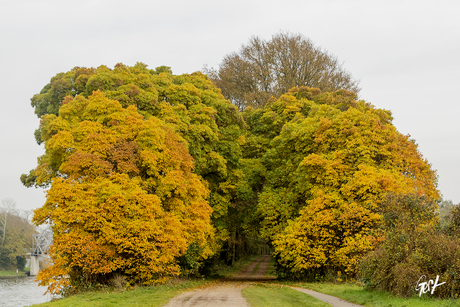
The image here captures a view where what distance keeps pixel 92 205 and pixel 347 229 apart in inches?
544

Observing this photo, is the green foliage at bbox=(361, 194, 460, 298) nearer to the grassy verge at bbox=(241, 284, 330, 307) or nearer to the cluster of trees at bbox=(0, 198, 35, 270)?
the grassy verge at bbox=(241, 284, 330, 307)

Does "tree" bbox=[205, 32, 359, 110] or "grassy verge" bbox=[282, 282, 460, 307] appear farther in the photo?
"tree" bbox=[205, 32, 359, 110]

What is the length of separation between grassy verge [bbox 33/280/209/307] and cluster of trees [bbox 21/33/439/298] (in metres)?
1.08

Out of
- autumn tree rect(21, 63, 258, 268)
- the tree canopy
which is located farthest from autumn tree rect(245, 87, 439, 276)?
autumn tree rect(21, 63, 258, 268)

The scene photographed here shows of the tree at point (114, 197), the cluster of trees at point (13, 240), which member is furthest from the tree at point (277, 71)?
the cluster of trees at point (13, 240)

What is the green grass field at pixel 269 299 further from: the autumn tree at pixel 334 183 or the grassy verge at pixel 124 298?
the autumn tree at pixel 334 183

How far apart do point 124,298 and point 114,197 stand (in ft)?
14.9

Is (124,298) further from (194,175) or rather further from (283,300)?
(194,175)

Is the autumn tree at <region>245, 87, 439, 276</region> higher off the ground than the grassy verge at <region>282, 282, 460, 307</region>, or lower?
higher

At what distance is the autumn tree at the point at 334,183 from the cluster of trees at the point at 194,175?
0.30ft

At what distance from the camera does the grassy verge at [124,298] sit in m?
14.1

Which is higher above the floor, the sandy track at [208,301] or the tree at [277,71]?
the tree at [277,71]

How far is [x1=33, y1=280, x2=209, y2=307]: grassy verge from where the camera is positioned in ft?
46.2

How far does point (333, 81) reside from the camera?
40719 millimetres
